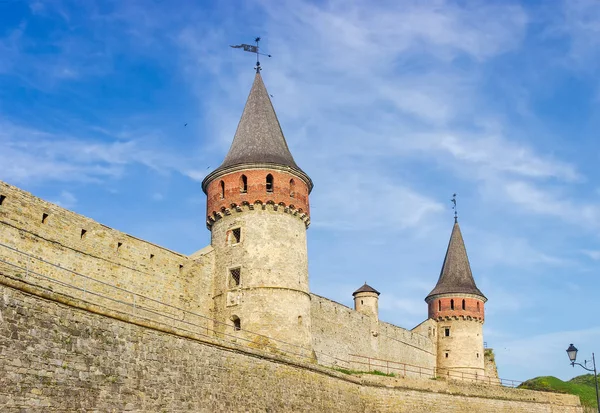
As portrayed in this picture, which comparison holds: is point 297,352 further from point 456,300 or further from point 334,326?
point 456,300

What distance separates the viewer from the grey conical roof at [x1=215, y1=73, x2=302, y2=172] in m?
28.7

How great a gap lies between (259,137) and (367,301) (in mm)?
14114

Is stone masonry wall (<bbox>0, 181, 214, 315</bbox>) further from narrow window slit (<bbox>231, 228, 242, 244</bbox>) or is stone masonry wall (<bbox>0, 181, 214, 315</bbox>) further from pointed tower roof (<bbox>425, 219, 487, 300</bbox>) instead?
pointed tower roof (<bbox>425, 219, 487, 300</bbox>)

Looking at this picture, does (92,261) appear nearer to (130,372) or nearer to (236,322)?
(130,372)

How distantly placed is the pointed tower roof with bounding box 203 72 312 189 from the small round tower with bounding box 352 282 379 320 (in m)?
11.9

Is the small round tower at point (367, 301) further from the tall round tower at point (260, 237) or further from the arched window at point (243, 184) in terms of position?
the arched window at point (243, 184)

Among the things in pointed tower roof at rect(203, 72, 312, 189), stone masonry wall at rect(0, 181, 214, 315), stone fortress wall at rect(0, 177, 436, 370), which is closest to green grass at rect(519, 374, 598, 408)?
stone fortress wall at rect(0, 177, 436, 370)

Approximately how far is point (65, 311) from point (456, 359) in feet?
114

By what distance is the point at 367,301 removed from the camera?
39656 mm

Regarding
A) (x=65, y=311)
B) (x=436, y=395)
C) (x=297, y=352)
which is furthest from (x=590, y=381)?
(x=65, y=311)

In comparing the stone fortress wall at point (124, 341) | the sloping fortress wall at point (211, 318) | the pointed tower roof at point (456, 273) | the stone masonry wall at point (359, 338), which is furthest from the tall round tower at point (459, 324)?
the stone fortress wall at point (124, 341)

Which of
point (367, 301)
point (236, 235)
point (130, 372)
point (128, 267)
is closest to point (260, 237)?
point (236, 235)

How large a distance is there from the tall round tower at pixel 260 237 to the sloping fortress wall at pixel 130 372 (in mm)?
2408

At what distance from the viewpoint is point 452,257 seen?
162ft
